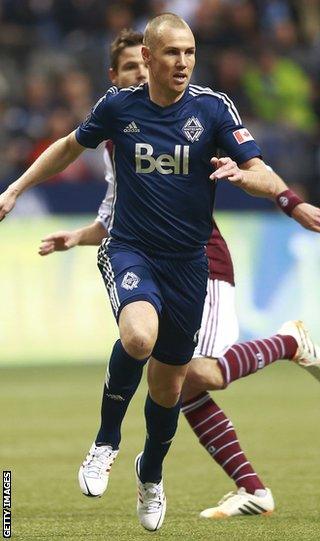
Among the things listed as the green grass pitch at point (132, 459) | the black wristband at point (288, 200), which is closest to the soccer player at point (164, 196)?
the black wristband at point (288, 200)

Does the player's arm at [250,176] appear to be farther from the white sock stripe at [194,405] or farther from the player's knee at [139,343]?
the white sock stripe at [194,405]

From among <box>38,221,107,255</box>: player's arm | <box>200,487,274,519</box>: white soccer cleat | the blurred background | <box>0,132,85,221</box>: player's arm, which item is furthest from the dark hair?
the blurred background

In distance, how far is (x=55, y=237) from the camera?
729cm

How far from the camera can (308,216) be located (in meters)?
6.38

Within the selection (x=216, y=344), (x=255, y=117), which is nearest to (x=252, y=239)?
(x=255, y=117)

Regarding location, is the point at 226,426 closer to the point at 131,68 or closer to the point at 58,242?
the point at 58,242

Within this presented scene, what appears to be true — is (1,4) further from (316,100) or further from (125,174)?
(125,174)

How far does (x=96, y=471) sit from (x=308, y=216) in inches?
61.8

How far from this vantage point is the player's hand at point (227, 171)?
5.76 metres

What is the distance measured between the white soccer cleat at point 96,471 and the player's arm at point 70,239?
1.35m

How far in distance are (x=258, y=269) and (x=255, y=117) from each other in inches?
122

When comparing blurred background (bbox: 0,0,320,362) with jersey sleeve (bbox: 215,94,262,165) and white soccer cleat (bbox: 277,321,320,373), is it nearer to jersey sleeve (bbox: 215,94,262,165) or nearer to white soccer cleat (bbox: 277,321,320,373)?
white soccer cleat (bbox: 277,321,320,373)

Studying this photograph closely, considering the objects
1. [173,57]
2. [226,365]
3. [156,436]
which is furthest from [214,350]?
[173,57]

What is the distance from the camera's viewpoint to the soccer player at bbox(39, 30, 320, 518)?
702 centimetres
